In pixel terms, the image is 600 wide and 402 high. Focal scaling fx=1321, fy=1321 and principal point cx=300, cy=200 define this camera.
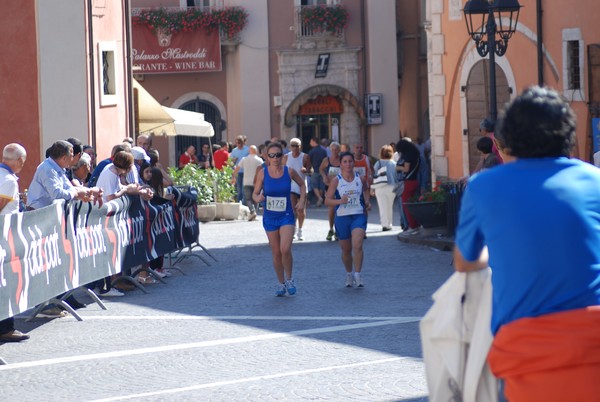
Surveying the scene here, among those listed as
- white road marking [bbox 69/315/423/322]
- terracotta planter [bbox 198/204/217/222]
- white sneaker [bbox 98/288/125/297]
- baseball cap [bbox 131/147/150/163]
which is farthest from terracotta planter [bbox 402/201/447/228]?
white road marking [bbox 69/315/423/322]

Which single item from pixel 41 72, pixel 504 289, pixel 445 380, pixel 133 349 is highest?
pixel 41 72

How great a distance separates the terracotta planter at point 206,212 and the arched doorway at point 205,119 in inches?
587

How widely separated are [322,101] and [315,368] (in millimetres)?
34950

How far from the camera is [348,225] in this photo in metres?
15.1

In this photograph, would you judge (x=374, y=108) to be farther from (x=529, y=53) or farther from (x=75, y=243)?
(x=75, y=243)

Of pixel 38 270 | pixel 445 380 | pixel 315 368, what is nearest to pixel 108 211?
pixel 38 270

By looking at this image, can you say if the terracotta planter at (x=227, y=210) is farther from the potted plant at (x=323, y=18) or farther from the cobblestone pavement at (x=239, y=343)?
the potted plant at (x=323, y=18)

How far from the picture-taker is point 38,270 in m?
11.7

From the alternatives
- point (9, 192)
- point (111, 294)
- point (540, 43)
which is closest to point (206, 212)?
Result: point (540, 43)

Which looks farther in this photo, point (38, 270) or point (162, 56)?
point (162, 56)

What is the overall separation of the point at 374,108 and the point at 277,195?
29.6m

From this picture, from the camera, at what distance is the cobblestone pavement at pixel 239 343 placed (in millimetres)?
8883

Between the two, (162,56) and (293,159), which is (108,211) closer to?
(293,159)

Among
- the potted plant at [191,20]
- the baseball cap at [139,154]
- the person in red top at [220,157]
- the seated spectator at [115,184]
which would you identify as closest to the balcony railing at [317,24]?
the potted plant at [191,20]
